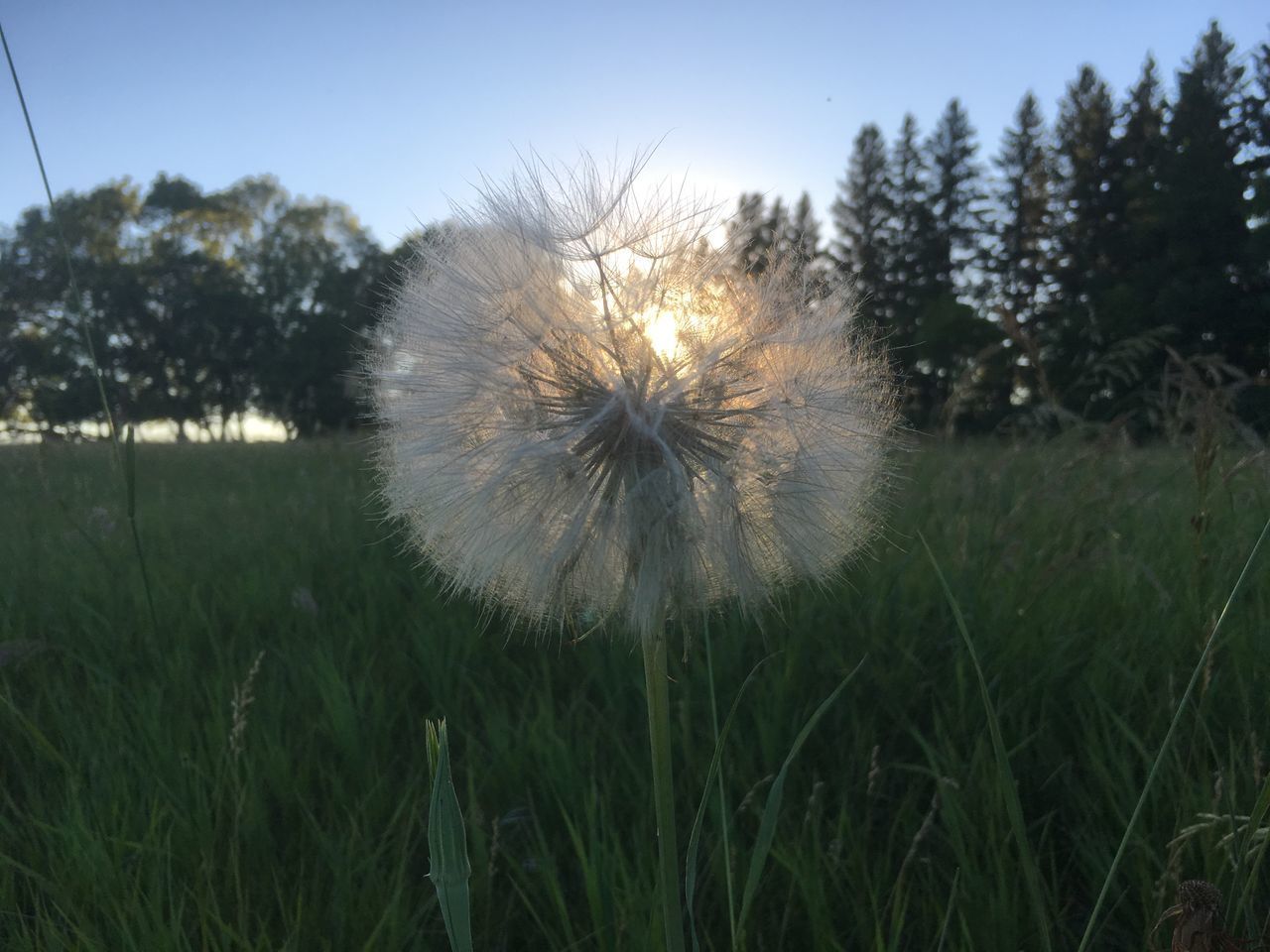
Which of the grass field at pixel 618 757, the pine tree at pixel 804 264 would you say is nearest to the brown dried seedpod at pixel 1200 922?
the grass field at pixel 618 757

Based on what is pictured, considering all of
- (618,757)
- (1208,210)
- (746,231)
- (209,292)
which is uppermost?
(209,292)

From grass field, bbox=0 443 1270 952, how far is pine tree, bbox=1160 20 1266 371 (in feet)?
63.7

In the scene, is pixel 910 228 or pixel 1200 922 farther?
pixel 910 228

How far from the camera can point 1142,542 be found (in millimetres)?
3221

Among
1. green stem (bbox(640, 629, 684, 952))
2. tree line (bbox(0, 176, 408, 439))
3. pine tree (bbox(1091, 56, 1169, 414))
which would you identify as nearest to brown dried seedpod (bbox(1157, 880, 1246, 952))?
green stem (bbox(640, 629, 684, 952))

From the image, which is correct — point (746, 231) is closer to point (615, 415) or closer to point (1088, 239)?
point (615, 415)

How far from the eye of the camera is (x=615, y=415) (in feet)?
3.99

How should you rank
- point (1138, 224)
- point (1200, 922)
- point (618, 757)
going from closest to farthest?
point (1200, 922)
point (618, 757)
point (1138, 224)

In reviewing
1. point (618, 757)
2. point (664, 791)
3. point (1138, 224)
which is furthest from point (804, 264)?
point (1138, 224)

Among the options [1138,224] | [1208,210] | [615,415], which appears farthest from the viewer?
[1138,224]

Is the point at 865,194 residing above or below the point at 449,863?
above

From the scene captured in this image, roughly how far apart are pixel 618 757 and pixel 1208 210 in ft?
99.0

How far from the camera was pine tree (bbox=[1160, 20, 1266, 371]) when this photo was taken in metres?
21.1

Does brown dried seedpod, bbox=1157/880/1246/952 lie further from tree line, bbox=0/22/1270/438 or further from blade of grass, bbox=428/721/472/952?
tree line, bbox=0/22/1270/438
